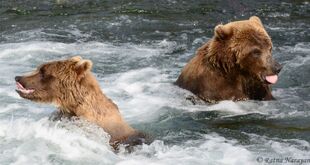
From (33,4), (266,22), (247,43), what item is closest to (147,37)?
(266,22)

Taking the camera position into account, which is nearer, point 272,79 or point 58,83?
point 58,83

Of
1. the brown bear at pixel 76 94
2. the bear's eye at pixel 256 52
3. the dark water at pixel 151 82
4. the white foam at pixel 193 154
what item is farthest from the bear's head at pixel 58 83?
the bear's eye at pixel 256 52

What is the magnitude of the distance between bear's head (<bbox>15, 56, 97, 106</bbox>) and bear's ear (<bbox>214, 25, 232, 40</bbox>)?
1940 millimetres

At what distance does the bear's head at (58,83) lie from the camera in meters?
7.05

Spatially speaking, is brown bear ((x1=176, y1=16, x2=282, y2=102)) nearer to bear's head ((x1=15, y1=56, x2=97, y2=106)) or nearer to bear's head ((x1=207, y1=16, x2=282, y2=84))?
bear's head ((x1=207, y1=16, x2=282, y2=84))

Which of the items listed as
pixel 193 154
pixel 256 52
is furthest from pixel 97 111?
pixel 256 52

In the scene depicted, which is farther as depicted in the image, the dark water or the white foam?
the dark water

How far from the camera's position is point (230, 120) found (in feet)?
27.3

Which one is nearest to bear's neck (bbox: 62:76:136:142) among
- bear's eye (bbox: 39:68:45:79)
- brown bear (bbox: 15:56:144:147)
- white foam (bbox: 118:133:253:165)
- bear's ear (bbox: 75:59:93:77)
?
brown bear (bbox: 15:56:144:147)

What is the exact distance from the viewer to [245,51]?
27.5 ft

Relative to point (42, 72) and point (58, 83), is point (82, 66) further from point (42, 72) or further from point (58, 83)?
point (42, 72)

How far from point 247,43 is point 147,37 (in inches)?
190

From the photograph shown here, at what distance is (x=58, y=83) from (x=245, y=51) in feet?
7.89

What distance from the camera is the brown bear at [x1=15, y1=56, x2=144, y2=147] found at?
700 cm
